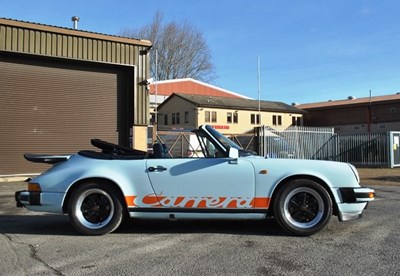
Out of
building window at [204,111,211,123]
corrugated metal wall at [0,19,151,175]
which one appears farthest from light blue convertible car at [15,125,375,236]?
building window at [204,111,211,123]

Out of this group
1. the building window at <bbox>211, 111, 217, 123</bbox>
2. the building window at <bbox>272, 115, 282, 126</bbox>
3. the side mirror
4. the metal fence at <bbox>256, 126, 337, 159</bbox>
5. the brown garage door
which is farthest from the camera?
the building window at <bbox>272, 115, 282, 126</bbox>

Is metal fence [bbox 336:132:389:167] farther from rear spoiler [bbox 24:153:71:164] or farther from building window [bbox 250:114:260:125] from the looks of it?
building window [bbox 250:114:260:125]

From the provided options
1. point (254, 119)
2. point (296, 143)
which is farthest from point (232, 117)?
point (296, 143)

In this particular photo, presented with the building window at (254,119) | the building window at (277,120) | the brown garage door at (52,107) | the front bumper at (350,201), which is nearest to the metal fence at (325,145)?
the brown garage door at (52,107)

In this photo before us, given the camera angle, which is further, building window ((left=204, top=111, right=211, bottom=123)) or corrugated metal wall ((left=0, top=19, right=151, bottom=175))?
building window ((left=204, top=111, right=211, bottom=123))

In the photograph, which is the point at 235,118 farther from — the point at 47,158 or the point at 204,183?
the point at 204,183

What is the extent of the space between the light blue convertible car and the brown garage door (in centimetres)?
984

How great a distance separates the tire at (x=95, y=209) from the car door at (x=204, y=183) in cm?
60

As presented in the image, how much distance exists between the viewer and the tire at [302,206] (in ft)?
19.6

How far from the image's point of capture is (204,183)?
6090 millimetres

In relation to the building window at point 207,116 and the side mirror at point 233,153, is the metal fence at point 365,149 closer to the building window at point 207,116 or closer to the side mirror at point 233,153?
the side mirror at point 233,153

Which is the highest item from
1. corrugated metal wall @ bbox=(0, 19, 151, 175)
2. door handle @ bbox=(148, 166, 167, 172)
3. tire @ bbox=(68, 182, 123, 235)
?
corrugated metal wall @ bbox=(0, 19, 151, 175)

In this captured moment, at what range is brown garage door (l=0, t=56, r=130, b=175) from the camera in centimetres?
1520

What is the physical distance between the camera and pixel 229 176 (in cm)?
608
